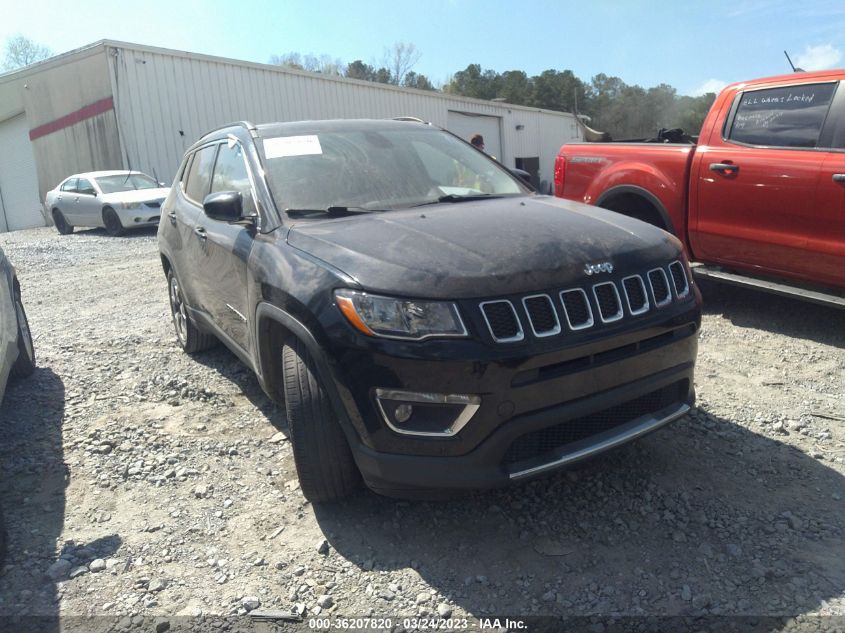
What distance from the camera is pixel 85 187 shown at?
51.2 feet

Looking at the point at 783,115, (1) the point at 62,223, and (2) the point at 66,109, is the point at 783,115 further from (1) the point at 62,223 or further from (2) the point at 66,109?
(2) the point at 66,109

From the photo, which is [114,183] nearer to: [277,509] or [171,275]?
[171,275]

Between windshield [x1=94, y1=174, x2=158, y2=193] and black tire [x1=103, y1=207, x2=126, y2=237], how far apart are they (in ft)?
1.89

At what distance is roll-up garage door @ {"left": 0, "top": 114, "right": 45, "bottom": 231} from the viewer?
78.5 feet

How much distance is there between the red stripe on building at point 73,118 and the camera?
18100 millimetres

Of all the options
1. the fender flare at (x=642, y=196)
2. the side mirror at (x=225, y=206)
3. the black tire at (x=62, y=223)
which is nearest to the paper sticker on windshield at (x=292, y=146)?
the side mirror at (x=225, y=206)

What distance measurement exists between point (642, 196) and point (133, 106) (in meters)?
16.0

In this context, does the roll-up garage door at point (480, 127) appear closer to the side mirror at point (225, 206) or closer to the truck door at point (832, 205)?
the truck door at point (832, 205)

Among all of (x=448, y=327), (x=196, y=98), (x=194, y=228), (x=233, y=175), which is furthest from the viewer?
(x=196, y=98)

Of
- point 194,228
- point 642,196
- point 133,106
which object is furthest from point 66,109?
point 642,196

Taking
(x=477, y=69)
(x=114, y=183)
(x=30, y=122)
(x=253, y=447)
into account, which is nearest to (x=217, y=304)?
(x=253, y=447)

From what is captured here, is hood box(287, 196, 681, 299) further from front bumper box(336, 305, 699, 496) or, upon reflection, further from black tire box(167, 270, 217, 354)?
black tire box(167, 270, 217, 354)

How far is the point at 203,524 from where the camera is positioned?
300 cm

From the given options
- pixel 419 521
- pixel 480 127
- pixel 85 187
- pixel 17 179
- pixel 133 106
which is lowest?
pixel 419 521
